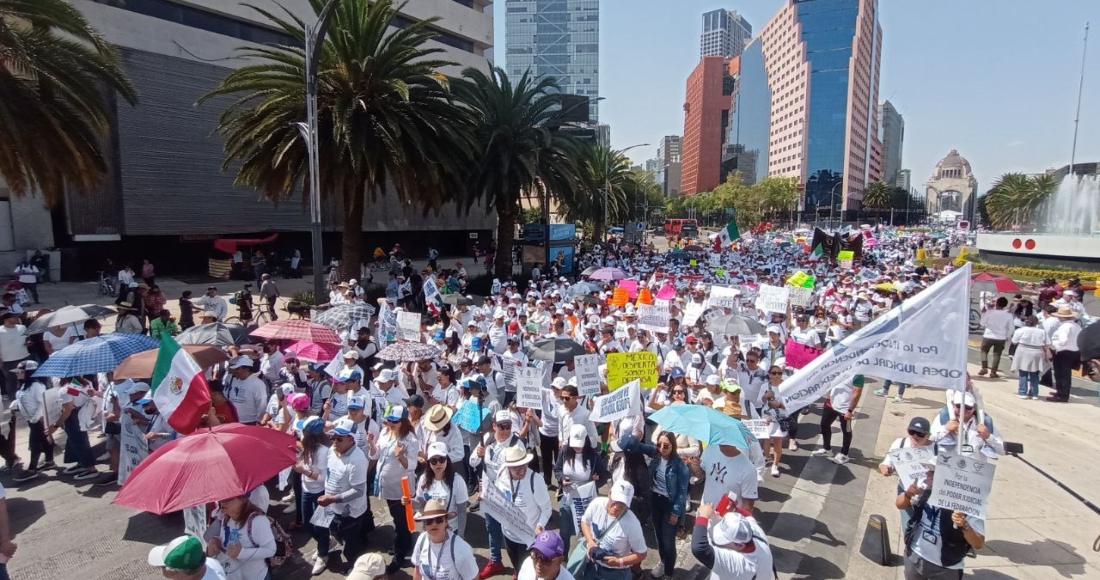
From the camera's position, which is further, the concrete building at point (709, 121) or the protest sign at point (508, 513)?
the concrete building at point (709, 121)

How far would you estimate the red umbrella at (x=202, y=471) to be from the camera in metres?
3.97

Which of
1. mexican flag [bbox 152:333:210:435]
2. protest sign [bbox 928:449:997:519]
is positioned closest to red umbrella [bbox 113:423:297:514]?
mexican flag [bbox 152:333:210:435]

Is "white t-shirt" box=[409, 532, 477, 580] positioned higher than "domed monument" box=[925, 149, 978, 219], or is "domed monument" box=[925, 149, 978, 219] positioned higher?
"domed monument" box=[925, 149, 978, 219]

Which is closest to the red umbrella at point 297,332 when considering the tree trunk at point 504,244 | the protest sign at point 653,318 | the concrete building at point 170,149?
the protest sign at point 653,318

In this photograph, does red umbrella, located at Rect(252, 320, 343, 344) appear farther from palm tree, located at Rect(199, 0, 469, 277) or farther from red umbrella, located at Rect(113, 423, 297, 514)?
palm tree, located at Rect(199, 0, 469, 277)

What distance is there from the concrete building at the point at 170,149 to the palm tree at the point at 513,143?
170 inches

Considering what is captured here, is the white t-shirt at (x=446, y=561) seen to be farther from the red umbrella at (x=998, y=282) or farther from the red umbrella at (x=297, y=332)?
the red umbrella at (x=998, y=282)

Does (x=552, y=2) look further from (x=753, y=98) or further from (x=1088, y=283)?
(x=1088, y=283)

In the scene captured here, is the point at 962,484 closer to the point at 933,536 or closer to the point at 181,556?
the point at 933,536

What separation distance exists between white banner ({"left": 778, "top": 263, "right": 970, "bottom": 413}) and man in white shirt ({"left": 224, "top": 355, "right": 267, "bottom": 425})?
19.1ft

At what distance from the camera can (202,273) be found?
96.2ft

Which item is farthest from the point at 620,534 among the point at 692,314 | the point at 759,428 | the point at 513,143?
the point at 513,143

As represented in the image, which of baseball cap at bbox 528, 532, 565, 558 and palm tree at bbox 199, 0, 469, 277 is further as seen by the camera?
palm tree at bbox 199, 0, 469, 277

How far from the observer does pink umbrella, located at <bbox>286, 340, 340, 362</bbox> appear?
8312 mm
